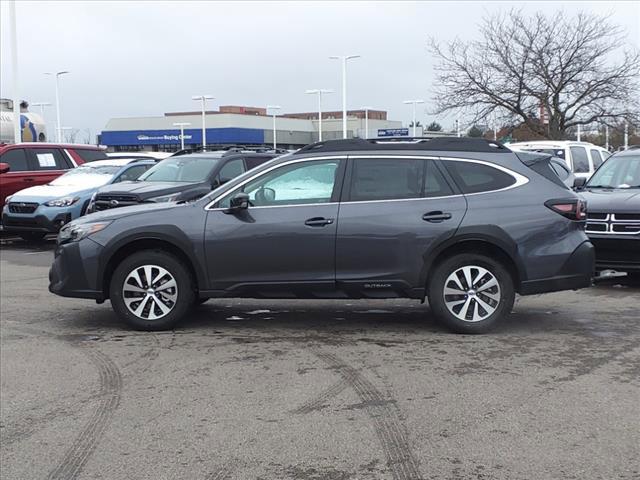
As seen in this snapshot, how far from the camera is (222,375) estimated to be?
18.5 ft

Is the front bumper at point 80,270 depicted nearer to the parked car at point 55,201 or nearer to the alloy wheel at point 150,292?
the alloy wheel at point 150,292

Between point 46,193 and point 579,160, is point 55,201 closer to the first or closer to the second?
point 46,193

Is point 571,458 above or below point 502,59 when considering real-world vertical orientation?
below

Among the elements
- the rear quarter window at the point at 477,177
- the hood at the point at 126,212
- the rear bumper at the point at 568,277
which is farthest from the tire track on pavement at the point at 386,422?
the hood at the point at 126,212

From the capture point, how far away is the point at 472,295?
6.69m

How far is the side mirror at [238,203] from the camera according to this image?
674cm

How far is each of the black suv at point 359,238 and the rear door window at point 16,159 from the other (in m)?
9.99

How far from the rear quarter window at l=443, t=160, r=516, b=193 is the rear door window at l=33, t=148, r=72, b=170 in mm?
12257

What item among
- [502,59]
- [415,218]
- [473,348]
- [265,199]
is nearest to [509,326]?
[473,348]

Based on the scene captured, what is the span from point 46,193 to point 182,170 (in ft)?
11.7

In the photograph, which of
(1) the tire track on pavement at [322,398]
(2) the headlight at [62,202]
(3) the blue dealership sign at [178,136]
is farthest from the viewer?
(3) the blue dealership sign at [178,136]

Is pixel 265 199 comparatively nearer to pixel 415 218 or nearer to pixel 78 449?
pixel 415 218

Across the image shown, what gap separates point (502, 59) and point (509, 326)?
24.0 metres

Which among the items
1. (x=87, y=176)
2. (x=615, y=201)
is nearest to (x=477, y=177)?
(x=615, y=201)
